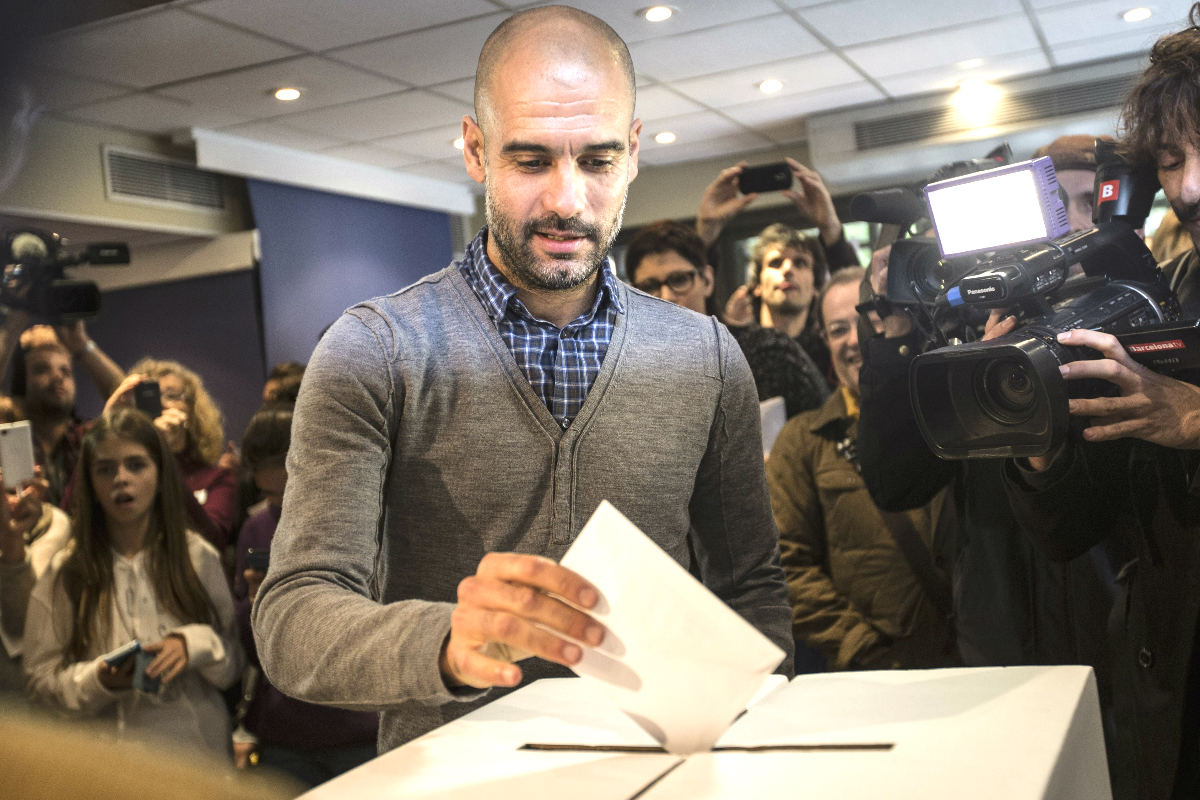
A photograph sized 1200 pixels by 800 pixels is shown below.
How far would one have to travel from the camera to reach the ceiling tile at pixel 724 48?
4.08 metres

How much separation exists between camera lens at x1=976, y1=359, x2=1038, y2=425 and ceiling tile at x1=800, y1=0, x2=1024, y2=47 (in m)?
3.01

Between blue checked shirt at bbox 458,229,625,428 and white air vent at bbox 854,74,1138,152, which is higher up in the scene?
white air vent at bbox 854,74,1138,152

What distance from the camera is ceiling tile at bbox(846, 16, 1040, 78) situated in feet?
14.3

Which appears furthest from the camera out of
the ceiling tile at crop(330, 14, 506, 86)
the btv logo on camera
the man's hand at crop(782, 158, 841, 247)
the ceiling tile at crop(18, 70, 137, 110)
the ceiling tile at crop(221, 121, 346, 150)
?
the ceiling tile at crop(221, 121, 346, 150)

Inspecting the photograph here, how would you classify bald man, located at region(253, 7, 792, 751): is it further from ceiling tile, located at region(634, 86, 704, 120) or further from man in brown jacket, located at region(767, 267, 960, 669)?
ceiling tile, located at region(634, 86, 704, 120)

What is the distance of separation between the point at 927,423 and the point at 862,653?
0.72m

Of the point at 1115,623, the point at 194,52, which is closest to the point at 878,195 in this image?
the point at 1115,623

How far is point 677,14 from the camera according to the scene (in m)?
3.82

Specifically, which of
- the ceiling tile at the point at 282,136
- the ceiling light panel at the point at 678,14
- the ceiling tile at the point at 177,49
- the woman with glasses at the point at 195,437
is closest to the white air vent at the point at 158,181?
the ceiling tile at the point at 282,136

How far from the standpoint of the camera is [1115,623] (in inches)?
51.6

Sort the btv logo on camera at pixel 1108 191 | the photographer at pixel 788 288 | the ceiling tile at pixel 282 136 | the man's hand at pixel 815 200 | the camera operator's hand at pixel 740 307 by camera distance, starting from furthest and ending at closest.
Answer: the ceiling tile at pixel 282 136, the camera operator's hand at pixel 740 307, the photographer at pixel 788 288, the man's hand at pixel 815 200, the btv logo on camera at pixel 1108 191

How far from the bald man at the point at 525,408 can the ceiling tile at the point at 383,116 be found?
3693 mm

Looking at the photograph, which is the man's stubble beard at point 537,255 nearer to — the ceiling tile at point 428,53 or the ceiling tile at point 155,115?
the ceiling tile at point 428,53

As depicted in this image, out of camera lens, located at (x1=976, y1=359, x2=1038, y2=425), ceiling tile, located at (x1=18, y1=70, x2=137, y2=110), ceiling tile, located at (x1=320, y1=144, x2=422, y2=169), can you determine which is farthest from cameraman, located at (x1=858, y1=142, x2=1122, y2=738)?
ceiling tile, located at (x1=320, y1=144, x2=422, y2=169)
